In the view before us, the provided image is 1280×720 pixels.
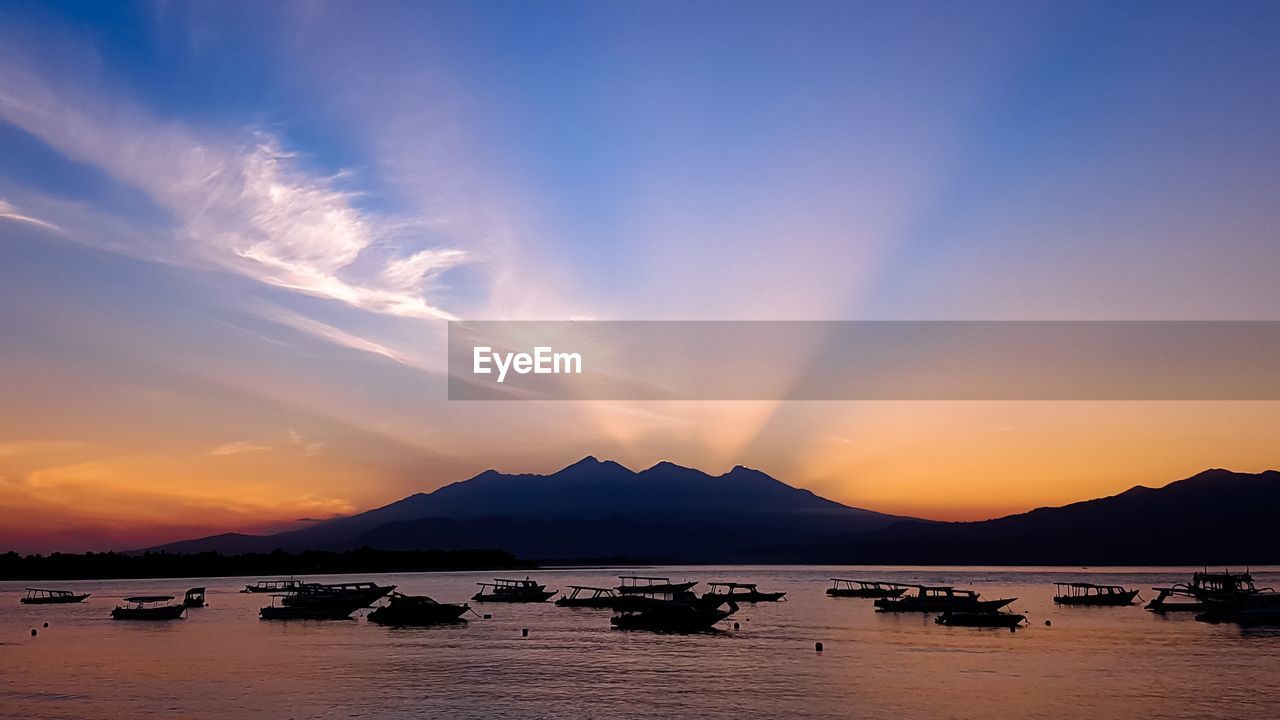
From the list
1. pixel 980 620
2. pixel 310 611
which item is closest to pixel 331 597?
pixel 310 611

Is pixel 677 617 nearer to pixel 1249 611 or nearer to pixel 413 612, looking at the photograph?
pixel 413 612

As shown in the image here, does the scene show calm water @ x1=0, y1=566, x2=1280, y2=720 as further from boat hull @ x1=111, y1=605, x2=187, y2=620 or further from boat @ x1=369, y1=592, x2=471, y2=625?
boat hull @ x1=111, y1=605, x2=187, y2=620

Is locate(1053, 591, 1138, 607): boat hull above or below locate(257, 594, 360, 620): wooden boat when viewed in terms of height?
below

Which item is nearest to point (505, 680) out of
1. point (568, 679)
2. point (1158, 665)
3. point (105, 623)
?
point (568, 679)

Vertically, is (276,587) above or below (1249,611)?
below

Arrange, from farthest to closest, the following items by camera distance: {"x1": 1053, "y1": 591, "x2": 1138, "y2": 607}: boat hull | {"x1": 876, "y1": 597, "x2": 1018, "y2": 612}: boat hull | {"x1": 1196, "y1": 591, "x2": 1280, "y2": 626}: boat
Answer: {"x1": 1053, "y1": 591, "x2": 1138, "y2": 607}: boat hull → {"x1": 876, "y1": 597, "x2": 1018, "y2": 612}: boat hull → {"x1": 1196, "y1": 591, "x2": 1280, "y2": 626}: boat

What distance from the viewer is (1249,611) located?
282 feet

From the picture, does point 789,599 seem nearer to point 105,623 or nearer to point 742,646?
point 742,646

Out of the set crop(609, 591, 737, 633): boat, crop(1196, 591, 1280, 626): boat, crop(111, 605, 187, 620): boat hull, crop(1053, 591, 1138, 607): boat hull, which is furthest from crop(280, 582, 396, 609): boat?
crop(1053, 591, 1138, 607): boat hull

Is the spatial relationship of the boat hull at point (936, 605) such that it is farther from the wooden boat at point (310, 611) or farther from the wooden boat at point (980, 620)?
the wooden boat at point (310, 611)

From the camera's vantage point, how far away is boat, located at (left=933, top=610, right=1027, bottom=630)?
8450 centimetres

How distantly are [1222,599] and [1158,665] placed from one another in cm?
4279

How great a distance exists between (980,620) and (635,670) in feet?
148

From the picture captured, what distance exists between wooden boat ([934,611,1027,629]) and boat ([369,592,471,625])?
45700 mm
